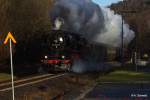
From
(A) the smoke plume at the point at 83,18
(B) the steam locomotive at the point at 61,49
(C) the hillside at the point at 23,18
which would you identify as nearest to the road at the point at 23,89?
(B) the steam locomotive at the point at 61,49

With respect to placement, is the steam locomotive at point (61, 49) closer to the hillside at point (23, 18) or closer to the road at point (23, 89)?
the road at point (23, 89)

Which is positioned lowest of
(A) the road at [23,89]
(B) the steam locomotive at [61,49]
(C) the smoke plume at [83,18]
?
(A) the road at [23,89]

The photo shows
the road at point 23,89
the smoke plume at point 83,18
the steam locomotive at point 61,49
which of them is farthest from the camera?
the smoke plume at point 83,18

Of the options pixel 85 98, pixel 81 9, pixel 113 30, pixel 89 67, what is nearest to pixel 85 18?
pixel 81 9

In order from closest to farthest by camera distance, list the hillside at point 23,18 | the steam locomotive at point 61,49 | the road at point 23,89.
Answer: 1. the road at point 23,89
2. the steam locomotive at point 61,49
3. the hillside at point 23,18

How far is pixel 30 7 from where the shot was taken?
47.8 metres

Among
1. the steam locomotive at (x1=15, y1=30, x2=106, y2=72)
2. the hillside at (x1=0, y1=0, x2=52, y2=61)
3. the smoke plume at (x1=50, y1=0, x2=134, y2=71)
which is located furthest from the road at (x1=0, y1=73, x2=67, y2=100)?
the hillside at (x1=0, y1=0, x2=52, y2=61)

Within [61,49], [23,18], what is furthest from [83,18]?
[23,18]

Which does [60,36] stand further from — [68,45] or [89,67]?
[89,67]

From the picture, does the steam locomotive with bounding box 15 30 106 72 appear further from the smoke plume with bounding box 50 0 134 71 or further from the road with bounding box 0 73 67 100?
the road with bounding box 0 73 67 100

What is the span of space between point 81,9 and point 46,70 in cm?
677

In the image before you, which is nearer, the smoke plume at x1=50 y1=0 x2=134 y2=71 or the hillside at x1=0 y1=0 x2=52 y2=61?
the hillside at x1=0 y1=0 x2=52 y2=61

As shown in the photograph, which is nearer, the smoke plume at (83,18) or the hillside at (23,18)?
the hillside at (23,18)

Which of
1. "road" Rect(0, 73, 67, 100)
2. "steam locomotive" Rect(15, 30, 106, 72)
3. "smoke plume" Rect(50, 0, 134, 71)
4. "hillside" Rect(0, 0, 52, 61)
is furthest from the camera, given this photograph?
"smoke plume" Rect(50, 0, 134, 71)
